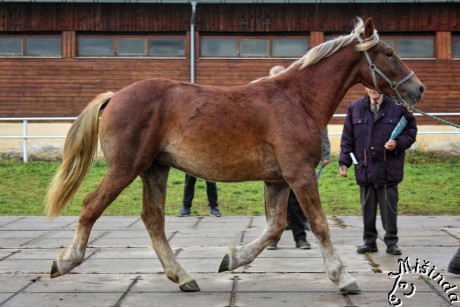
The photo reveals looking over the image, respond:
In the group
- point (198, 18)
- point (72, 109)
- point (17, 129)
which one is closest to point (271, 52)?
point (198, 18)

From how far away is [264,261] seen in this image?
750cm

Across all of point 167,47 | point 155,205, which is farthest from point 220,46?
point 155,205

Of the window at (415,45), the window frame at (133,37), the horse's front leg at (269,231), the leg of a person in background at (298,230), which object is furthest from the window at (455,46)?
the horse's front leg at (269,231)

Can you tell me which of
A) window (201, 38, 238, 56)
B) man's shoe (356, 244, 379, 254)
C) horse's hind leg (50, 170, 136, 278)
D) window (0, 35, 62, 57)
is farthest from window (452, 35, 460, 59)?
horse's hind leg (50, 170, 136, 278)

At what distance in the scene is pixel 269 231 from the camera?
20.4 ft

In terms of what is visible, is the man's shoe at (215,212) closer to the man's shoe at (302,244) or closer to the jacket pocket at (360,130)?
the man's shoe at (302,244)

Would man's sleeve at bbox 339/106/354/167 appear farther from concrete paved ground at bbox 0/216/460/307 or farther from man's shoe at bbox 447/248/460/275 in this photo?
man's shoe at bbox 447/248/460/275

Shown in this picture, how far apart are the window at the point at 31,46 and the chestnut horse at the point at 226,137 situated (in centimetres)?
1762

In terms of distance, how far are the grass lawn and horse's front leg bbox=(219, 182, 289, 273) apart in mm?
6164

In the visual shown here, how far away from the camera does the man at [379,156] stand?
321 inches

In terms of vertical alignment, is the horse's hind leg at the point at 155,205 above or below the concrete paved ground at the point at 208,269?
above

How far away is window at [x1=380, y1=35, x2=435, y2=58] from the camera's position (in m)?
23.2

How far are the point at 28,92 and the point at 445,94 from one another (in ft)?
42.8

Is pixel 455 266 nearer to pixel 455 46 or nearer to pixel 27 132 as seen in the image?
pixel 27 132
